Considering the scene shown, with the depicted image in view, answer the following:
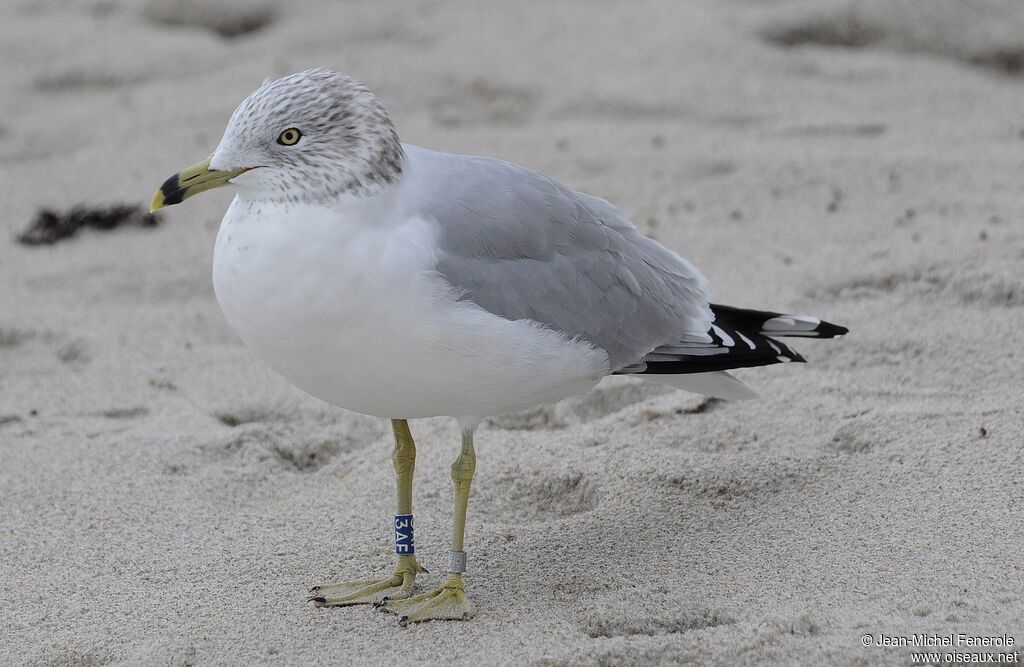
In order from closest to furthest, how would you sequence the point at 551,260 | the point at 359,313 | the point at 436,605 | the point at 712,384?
the point at 359,313, the point at 436,605, the point at 551,260, the point at 712,384

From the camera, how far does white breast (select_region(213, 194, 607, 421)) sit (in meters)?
2.93

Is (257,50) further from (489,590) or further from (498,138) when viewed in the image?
(489,590)

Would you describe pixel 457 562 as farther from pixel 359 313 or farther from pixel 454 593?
pixel 359 313

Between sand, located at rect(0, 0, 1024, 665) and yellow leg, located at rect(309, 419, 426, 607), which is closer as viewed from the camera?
sand, located at rect(0, 0, 1024, 665)

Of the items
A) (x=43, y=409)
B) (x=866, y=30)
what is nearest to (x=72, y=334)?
(x=43, y=409)

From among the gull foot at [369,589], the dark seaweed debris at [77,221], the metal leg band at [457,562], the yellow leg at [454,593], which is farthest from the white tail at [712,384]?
the dark seaweed debris at [77,221]

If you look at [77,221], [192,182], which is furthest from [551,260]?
[77,221]

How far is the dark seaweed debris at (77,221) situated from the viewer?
5941mm

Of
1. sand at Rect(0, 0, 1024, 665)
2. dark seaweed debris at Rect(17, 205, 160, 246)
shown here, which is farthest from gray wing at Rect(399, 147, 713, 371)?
dark seaweed debris at Rect(17, 205, 160, 246)

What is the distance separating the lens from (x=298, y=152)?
3.06m

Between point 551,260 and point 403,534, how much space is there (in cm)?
86

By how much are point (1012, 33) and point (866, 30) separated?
2.68 feet

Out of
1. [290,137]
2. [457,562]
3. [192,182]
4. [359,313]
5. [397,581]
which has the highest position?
[290,137]

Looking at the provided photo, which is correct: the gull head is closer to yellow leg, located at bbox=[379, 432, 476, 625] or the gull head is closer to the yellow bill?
the yellow bill
